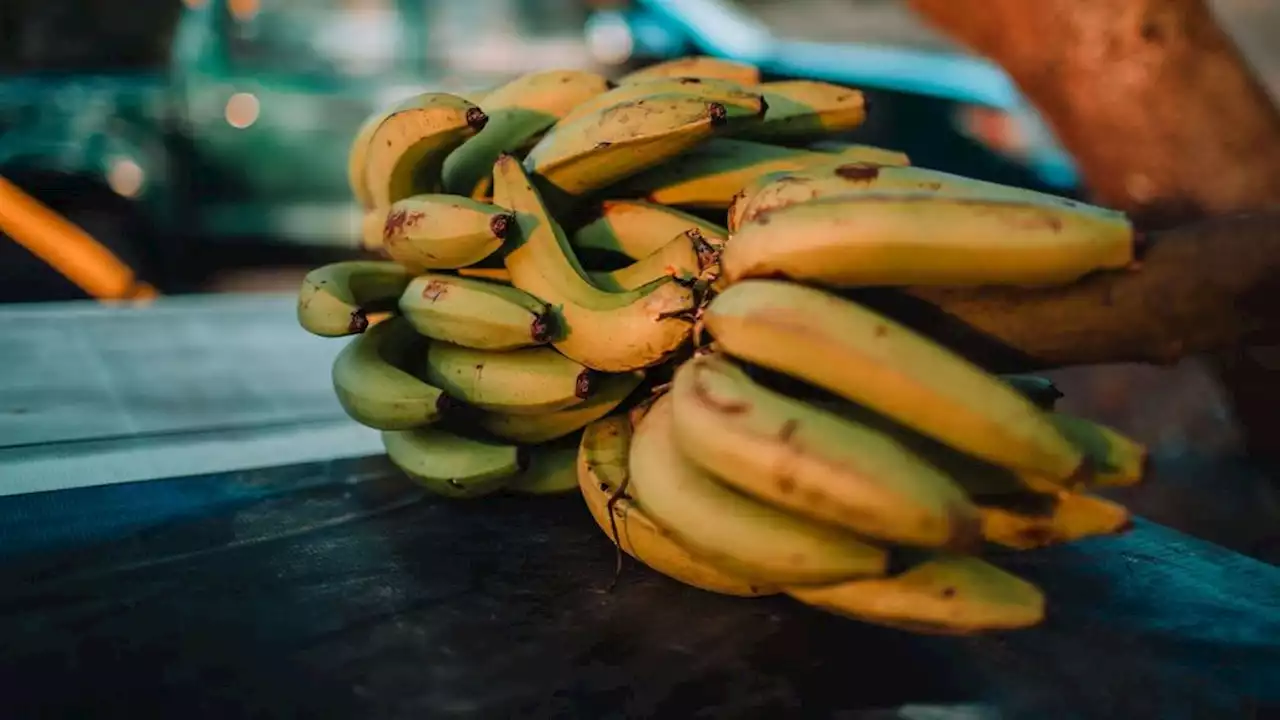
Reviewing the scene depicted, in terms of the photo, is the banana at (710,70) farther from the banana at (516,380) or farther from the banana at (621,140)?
the banana at (516,380)

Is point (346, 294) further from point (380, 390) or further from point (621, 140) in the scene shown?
point (621, 140)

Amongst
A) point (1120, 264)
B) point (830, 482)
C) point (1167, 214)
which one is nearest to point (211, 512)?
point (830, 482)

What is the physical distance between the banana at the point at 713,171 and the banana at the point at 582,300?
6.8 inches

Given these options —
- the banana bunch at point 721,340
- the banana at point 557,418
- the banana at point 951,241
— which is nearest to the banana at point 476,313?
the banana bunch at point 721,340

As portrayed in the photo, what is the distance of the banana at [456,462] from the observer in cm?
145

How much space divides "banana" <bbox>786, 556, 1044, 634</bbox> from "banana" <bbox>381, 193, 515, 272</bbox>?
0.59 metres

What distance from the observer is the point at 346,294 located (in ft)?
4.66

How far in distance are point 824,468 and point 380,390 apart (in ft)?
2.33

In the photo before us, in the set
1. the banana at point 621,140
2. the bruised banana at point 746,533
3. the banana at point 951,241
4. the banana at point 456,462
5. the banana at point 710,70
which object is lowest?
the banana at point 456,462

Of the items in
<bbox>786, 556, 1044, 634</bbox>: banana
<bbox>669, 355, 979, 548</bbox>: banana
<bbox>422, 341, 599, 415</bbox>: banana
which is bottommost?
<bbox>786, 556, 1044, 634</bbox>: banana

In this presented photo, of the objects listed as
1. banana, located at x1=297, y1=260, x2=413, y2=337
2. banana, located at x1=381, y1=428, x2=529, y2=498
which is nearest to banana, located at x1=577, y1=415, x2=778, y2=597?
banana, located at x1=381, y1=428, x2=529, y2=498

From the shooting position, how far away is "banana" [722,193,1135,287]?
99 cm

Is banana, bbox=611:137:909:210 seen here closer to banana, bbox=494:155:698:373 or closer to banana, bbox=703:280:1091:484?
banana, bbox=494:155:698:373

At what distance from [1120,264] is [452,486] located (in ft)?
3.04
